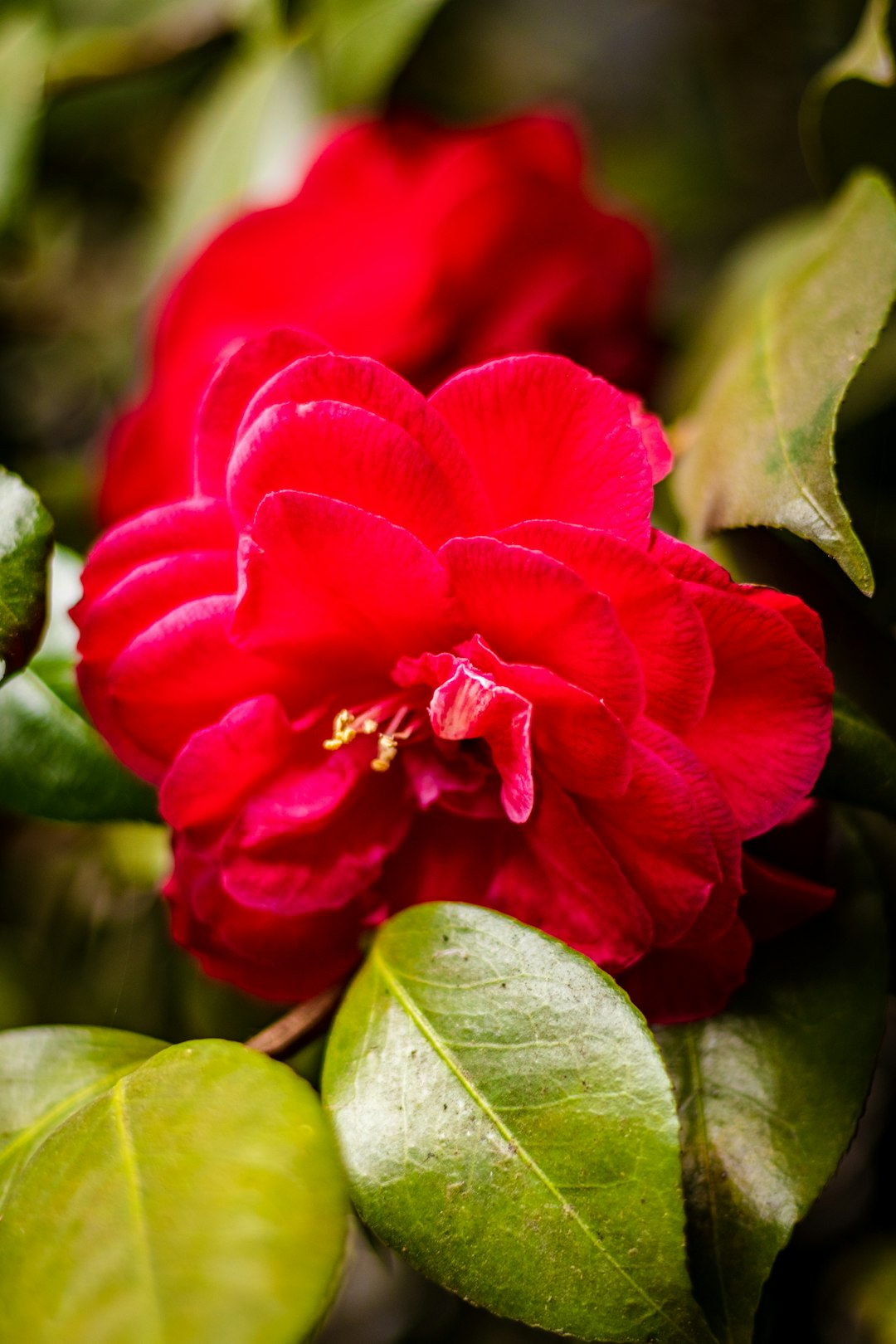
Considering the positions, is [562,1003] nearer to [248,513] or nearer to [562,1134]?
[562,1134]

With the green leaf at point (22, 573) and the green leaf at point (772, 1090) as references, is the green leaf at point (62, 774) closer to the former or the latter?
the green leaf at point (22, 573)

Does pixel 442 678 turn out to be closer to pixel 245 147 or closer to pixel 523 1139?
pixel 523 1139

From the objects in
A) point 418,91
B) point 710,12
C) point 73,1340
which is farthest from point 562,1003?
point 710,12

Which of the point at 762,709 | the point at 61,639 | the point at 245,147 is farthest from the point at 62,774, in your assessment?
the point at 245,147

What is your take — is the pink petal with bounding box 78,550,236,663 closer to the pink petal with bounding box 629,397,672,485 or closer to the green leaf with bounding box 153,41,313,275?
the pink petal with bounding box 629,397,672,485

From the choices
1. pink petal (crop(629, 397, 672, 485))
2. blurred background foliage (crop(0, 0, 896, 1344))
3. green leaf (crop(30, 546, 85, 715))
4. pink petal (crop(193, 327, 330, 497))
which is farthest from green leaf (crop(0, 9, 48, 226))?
pink petal (crop(629, 397, 672, 485))

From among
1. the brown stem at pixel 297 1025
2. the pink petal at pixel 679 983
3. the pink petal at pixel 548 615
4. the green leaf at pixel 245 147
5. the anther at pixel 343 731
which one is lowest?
the brown stem at pixel 297 1025

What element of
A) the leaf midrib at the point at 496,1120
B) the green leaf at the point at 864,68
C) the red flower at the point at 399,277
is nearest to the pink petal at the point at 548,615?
the leaf midrib at the point at 496,1120
